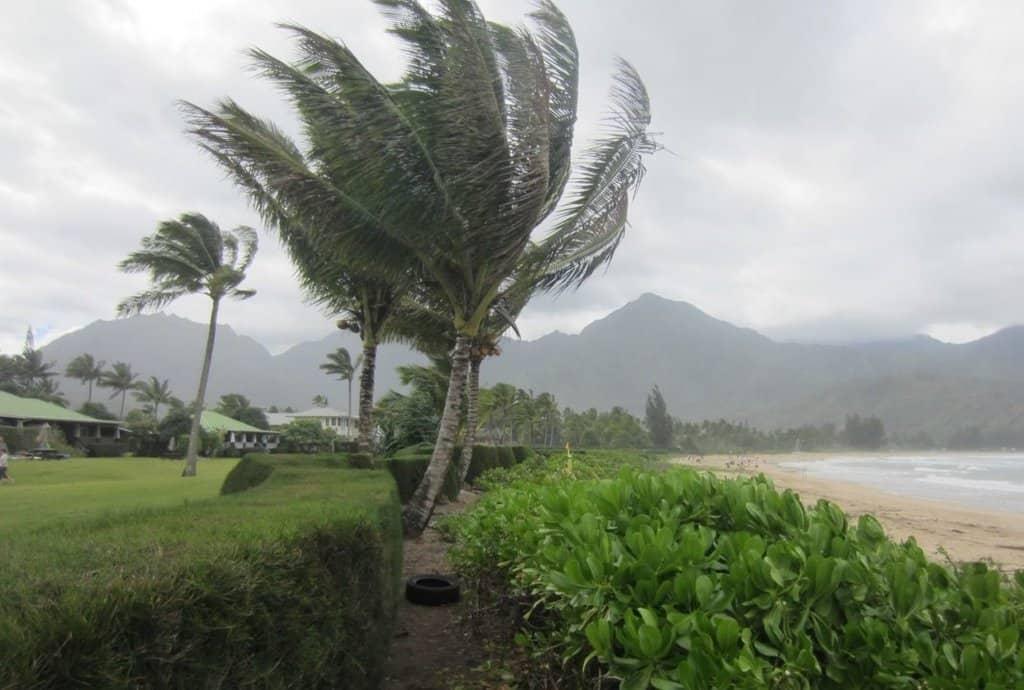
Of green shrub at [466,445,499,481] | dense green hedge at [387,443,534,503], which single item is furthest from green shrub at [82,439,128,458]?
dense green hedge at [387,443,534,503]

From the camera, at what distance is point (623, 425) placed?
81.6 meters

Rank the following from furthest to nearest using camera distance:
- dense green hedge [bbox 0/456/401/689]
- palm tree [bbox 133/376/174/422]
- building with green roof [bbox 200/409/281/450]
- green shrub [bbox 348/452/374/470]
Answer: palm tree [bbox 133/376/174/422] < building with green roof [bbox 200/409/281/450] < green shrub [bbox 348/452/374/470] < dense green hedge [bbox 0/456/401/689]

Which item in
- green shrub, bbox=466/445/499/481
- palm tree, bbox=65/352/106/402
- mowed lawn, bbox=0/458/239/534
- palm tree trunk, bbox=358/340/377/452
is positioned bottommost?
mowed lawn, bbox=0/458/239/534

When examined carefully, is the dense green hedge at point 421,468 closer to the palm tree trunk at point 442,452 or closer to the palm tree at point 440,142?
the palm tree trunk at point 442,452

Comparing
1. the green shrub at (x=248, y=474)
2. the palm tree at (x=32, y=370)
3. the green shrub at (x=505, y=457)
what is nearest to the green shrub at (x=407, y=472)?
the green shrub at (x=248, y=474)

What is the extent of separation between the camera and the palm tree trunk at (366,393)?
13.0 meters

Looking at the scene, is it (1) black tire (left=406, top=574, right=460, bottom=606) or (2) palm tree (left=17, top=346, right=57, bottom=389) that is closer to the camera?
(1) black tire (left=406, top=574, right=460, bottom=606)

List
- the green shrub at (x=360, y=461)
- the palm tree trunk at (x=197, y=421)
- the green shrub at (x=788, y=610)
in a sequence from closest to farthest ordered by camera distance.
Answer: the green shrub at (x=788, y=610)
the green shrub at (x=360, y=461)
the palm tree trunk at (x=197, y=421)

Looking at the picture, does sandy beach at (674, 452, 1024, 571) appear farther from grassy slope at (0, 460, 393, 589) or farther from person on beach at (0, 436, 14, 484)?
person on beach at (0, 436, 14, 484)

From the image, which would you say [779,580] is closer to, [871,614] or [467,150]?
[871,614]

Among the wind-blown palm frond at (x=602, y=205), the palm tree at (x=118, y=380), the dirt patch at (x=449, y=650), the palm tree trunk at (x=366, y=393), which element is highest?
the palm tree at (x=118, y=380)

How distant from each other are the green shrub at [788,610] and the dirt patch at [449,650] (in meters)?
1.39

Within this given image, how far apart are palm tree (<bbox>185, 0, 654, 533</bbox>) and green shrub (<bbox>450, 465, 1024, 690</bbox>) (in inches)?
244

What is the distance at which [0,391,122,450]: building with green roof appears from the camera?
117 feet
